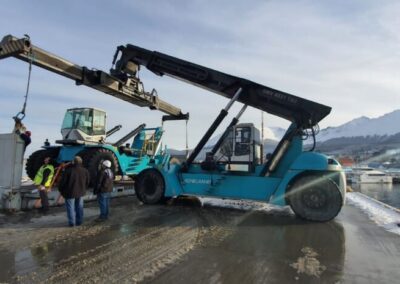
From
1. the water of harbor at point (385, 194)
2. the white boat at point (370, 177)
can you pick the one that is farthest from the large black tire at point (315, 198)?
the white boat at point (370, 177)

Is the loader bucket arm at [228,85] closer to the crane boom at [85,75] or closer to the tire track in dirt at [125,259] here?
the crane boom at [85,75]

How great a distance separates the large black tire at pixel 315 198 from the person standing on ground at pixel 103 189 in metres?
4.54

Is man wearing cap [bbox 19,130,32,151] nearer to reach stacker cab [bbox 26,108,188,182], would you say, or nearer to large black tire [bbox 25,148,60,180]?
reach stacker cab [bbox 26,108,188,182]

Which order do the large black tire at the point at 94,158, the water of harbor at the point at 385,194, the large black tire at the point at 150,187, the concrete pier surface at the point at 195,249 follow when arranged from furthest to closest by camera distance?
the water of harbor at the point at 385,194 < the large black tire at the point at 94,158 < the large black tire at the point at 150,187 < the concrete pier surface at the point at 195,249

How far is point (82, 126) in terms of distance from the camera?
13.9 metres

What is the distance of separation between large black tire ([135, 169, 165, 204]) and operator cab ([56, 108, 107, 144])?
3354 millimetres

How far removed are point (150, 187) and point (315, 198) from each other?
510 centimetres

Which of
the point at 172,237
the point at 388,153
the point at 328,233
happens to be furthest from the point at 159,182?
the point at 388,153

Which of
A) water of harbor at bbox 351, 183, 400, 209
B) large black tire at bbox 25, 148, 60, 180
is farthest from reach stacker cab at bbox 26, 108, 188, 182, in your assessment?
water of harbor at bbox 351, 183, 400, 209

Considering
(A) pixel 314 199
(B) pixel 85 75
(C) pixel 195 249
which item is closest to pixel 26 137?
(B) pixel 85 75

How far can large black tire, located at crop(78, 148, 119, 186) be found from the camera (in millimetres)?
12484

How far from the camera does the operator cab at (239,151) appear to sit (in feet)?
34.1

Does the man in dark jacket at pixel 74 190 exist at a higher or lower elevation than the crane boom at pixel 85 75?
lower

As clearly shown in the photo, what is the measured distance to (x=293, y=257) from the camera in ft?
→ 18.8
